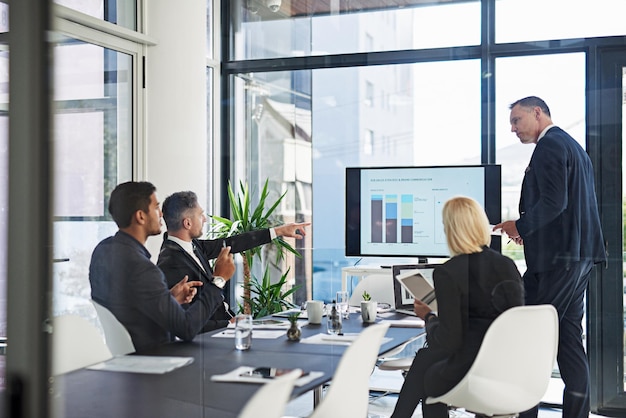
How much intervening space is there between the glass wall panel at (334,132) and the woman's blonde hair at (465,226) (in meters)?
0.20

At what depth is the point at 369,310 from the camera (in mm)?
2986

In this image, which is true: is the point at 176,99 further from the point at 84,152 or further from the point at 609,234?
the point at 609,234

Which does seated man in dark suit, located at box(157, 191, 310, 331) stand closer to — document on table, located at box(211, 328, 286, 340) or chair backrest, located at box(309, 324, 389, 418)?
document on table, located at box(211, 328, 286, 340)

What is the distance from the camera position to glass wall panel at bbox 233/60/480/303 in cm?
277

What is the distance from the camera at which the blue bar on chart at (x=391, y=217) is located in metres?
3.11

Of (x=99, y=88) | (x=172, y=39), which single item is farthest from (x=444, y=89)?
(x=99, y=88)

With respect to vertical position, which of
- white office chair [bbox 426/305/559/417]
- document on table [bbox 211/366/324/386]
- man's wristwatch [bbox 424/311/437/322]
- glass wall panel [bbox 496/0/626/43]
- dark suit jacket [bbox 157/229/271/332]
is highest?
glass wall panel [bbox 496/0/626/43]

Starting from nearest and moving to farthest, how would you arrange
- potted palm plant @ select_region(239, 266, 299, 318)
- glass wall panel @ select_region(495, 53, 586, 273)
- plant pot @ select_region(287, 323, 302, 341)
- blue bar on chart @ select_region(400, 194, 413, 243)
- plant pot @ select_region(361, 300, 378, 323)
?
potted palm plant @ select_region(239, 266, 299, 318) → plant pot @ select_region(287, 323, 302, 341) → plant pot @ select_region(361, 300, 378, 323) → blue bar on chart @ select_region(400, 194, 413, 243) → glass wall panel @ select_region(495, 53, 586, 273)

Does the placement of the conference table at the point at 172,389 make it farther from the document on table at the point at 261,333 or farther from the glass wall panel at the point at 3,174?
the glass wall panel at the point at 3,174

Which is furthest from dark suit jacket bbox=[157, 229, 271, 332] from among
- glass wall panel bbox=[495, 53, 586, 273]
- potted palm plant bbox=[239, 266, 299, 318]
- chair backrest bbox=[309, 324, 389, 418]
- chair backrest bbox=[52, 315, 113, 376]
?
glass wall panel bbox=[495, 53, 586, 273]

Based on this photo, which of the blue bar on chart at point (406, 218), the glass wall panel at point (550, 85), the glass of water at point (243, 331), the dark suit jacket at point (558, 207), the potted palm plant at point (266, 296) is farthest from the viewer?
the glass wall panel at point (550, 85)

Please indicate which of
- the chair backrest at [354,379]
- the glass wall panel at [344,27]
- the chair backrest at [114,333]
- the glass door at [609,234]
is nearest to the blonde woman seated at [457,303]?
the chair backrest at [354,379]

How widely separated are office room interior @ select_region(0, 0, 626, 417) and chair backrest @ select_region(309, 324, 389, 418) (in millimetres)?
234

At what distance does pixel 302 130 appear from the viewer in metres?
2.88
